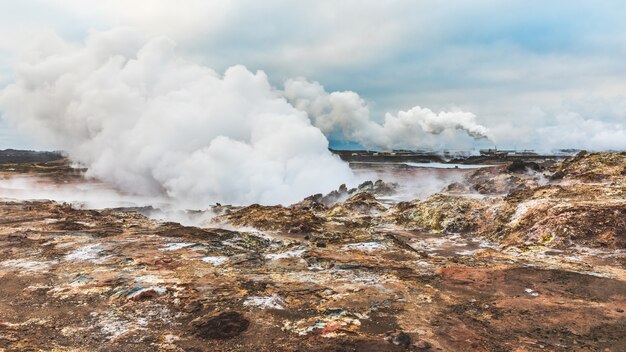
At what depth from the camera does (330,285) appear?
1304cm

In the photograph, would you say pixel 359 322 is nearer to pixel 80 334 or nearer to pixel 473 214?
pixel 80 334

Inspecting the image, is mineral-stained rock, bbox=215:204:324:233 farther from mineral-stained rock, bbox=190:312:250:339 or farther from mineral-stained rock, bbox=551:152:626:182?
mineral-stained rock, bbox=551:152:626:182

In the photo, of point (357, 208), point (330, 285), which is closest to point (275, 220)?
point (357, 208)

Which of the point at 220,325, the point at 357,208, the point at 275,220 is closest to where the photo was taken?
the point at 220,325

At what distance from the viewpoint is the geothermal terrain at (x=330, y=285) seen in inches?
360

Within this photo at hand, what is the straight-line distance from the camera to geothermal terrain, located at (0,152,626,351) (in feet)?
30.0

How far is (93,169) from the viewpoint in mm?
71875

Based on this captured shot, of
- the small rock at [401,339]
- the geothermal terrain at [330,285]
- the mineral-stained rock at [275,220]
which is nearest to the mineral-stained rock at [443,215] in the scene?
the geothermal terrain at [330,285]

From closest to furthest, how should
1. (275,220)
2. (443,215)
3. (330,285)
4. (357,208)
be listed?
(330,285) < (443,215) < (275,220) < (357,208)

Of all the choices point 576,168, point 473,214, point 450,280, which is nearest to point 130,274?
point 450,280

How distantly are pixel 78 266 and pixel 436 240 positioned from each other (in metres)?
19.6

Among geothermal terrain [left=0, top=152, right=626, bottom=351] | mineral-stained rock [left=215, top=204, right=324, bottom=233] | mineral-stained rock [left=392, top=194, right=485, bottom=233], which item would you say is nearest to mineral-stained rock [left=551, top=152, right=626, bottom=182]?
geothermal terrain [left=0, top=152, right=626, bottom=351]

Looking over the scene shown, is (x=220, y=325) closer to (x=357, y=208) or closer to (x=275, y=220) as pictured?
Result: (x=275, y=220)

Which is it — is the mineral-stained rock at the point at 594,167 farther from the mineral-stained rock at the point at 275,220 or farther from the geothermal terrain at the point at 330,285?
the mineral-stained rock at the point at 275,220
